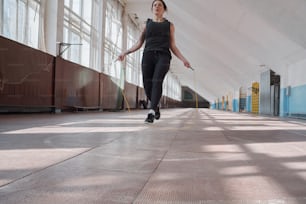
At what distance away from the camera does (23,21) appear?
7922 mm

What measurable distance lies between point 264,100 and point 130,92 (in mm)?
7270

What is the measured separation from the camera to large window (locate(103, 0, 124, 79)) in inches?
613

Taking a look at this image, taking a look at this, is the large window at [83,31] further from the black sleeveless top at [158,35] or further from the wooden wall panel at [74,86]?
the black sleeveless top at [158,35]

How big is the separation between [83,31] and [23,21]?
15.5ft

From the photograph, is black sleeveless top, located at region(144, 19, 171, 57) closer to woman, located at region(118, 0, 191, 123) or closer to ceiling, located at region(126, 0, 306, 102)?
woman, located at region(118, 0, 191, 123)

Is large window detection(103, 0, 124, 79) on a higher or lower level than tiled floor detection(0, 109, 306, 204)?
higher

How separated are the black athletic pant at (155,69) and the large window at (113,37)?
10.3m

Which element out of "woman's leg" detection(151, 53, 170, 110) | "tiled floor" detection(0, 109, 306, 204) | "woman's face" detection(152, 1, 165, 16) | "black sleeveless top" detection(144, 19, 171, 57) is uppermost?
"woman's face" detection(152, 1, 165, 16)

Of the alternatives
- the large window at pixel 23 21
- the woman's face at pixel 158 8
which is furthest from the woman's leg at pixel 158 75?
the large window at pixel 23 21

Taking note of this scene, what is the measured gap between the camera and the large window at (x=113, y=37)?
1557cm

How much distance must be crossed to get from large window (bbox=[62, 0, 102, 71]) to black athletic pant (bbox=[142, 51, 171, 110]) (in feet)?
21.9

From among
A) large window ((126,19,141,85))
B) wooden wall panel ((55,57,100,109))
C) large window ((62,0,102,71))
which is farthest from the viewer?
large window ((126,19,141,85))

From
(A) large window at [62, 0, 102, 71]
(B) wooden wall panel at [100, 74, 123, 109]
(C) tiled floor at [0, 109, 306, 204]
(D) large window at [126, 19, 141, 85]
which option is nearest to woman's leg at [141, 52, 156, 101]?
(C) tiled floor at [0, 109, 306, 204]

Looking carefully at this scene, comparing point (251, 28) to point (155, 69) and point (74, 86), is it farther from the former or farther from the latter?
point (155, 69)
